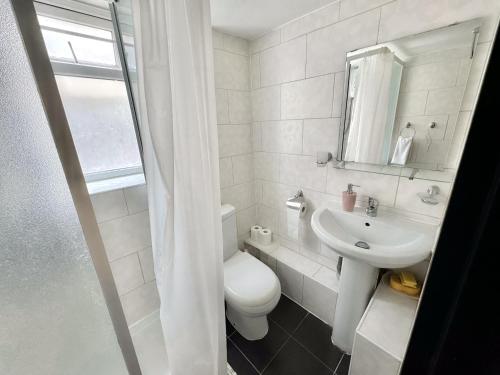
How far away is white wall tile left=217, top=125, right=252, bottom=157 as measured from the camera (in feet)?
5.31

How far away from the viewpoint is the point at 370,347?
951 mm

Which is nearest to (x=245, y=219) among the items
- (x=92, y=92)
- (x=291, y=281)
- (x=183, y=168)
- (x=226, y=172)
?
(x=226, y=172)

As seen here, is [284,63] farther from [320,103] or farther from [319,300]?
[319,300]

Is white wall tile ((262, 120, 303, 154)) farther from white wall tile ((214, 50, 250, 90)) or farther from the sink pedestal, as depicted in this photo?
the sink pedestal

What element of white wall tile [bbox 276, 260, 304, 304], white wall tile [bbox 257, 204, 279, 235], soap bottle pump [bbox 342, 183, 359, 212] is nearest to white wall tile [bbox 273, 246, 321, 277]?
white wall tile [bbox 276, 260, 304, 304]

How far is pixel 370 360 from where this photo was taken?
3.16 feet

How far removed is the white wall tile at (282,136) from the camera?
1.54 metres

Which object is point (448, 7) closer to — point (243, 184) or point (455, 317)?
point (455, 317)

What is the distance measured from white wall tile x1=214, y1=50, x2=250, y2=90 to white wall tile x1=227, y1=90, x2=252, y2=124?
0.17 ft

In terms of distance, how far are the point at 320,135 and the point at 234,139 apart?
27.1 inches

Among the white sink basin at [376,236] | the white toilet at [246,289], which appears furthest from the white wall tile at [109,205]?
the white sink basin at [376,236]

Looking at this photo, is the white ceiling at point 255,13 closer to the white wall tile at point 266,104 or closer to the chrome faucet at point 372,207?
the white wall tile at point 266,104

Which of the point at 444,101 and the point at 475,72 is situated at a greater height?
the point at 475,72

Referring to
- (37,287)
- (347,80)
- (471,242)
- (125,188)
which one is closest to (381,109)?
(347,80)
